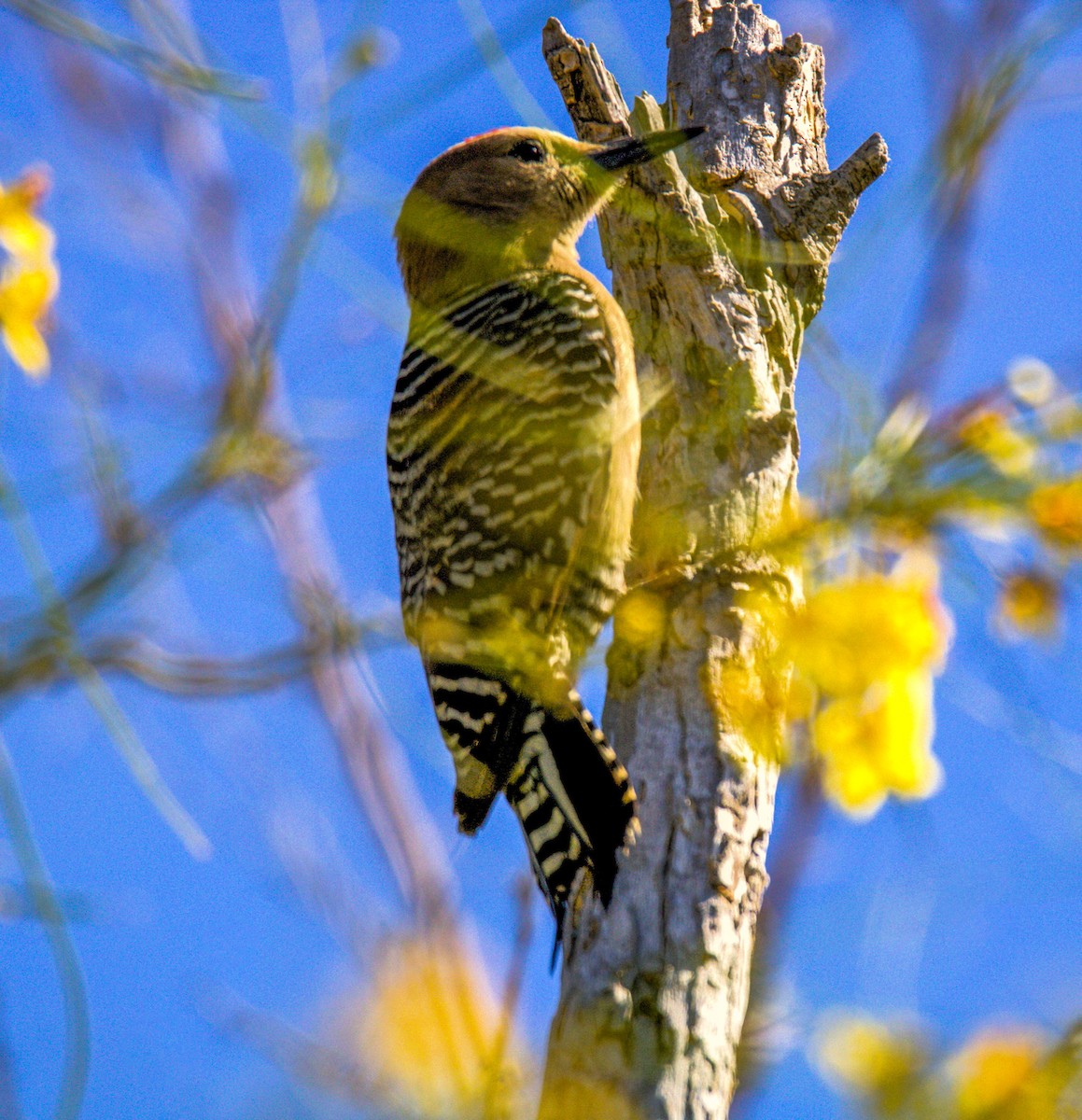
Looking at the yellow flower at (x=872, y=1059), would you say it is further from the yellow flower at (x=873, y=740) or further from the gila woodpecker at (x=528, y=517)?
the gila woodpecker at (x=528, y=517)

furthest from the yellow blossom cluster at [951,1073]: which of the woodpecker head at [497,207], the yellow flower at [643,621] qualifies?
the woodpecker head at [497,207]

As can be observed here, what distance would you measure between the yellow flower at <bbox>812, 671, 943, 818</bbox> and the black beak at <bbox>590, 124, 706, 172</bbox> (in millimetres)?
1721

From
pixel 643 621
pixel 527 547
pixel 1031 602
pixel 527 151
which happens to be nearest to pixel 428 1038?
pixel 643 621

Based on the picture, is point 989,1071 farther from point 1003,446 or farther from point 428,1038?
point 428,1038

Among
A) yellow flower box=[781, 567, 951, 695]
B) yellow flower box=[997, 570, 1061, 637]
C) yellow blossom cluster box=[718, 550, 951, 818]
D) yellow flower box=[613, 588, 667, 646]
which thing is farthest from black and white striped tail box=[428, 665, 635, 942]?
yellow flower box=[997, 570, 1061, 637]

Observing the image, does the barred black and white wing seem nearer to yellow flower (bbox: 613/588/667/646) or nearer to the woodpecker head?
yellow flower (bbox: 613/588/667/646)

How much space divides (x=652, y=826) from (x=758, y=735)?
489mm

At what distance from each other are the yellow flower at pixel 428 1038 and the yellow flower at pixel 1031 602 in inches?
30.9

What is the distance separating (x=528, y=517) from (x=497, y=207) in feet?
4.41

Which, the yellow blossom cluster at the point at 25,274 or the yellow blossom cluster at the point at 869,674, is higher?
the yellow blossom cluster at the point at 25,274

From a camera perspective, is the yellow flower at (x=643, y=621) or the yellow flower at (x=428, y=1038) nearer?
the yellow flower at (x=428, y=1038)

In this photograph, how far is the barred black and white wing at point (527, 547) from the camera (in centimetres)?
266

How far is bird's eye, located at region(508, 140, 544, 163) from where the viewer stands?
156 inches

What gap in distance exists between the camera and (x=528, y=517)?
3033mm
